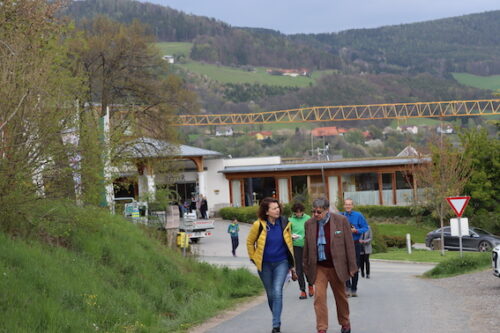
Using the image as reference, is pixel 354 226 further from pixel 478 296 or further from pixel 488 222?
pixel 488 222

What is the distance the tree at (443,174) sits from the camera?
152 ft

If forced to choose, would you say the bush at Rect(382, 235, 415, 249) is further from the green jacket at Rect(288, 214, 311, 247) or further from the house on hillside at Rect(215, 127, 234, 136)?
the house on hillside at Rect(215, 127, 234, 136)

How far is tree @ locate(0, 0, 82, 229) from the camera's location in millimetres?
11805

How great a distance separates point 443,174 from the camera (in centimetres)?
4650

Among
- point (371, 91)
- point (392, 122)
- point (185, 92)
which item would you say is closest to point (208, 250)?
point (185, 92)

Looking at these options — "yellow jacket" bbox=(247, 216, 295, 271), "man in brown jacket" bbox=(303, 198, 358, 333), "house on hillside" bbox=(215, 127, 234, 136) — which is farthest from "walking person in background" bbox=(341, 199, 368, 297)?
"house on hillside" bbox=(215, 127, 234, 136)

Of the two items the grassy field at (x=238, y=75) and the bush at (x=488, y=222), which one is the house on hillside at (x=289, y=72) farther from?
the bush at (x=488, y=222)

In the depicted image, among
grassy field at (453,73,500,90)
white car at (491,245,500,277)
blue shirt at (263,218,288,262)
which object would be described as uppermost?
grassy field at (453,73,500,90)

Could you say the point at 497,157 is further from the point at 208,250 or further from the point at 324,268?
the point at 324,268

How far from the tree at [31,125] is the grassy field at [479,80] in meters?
170

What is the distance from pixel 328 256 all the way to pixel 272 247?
3.06 ft

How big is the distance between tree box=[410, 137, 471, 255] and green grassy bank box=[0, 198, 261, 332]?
30.3 m

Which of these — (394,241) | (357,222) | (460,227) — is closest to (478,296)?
(357,222)

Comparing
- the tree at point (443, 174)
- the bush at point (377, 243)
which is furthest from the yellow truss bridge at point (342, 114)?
the bush at point (377, 243)
